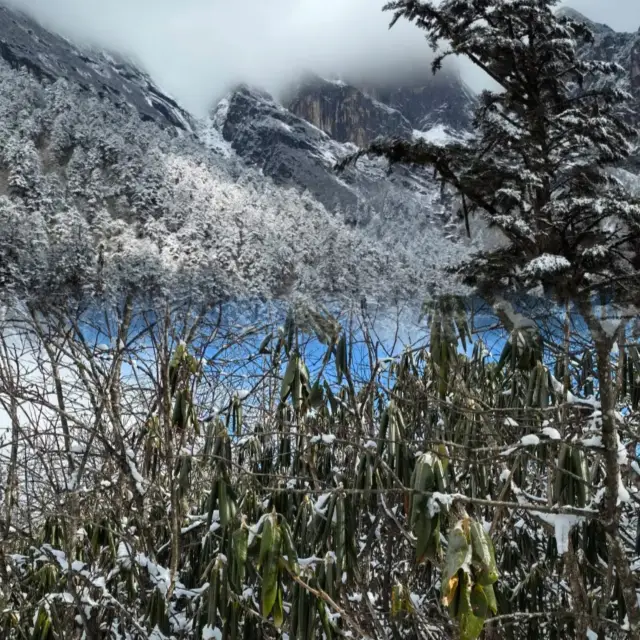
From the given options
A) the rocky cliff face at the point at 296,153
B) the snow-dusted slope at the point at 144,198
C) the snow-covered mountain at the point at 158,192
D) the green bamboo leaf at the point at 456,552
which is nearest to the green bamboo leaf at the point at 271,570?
the green bamboo leaf at the point at 456,552

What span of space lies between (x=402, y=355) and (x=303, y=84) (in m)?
92.5

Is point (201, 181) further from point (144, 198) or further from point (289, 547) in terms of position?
point (289, 547)

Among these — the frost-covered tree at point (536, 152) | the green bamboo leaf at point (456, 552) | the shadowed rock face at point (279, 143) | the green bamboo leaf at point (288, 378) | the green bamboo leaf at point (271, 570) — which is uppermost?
the shadowed rock face at point (279, 143)

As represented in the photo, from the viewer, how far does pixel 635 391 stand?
308 cm

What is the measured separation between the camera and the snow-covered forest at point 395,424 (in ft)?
5.95

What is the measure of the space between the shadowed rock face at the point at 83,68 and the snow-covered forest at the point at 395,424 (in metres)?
63.0

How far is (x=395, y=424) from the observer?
238 cm

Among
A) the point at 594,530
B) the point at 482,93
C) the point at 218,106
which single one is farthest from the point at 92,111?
the point at 594,530

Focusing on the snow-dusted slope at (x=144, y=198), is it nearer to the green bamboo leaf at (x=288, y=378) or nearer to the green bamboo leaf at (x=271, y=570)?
the green bamboo leaf at (x=288, y=378)

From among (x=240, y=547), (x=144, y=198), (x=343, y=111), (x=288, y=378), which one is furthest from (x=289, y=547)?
(x=343, y=111)

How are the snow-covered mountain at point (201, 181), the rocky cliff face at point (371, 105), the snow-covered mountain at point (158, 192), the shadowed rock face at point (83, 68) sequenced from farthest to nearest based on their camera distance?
1. the rocky cliff face at point (371, 105)
2. the shadowed rock face at point (83, 68)
3. the snow-covered mountain at point (158, 192)
4. the snow-covered mountain at point (201, 181)

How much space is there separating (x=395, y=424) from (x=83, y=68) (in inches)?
3198

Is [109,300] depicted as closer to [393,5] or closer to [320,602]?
[320,602]

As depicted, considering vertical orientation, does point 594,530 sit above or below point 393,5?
below
